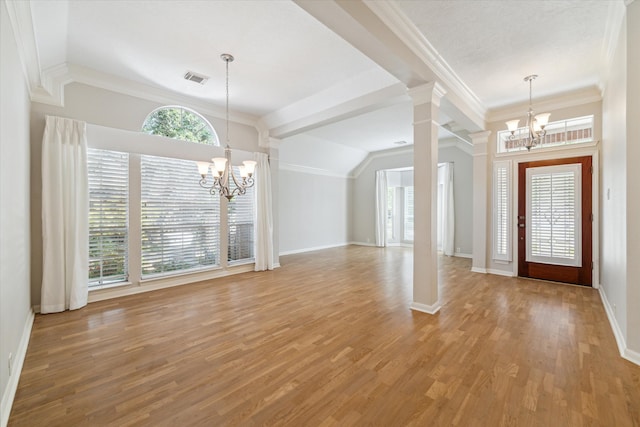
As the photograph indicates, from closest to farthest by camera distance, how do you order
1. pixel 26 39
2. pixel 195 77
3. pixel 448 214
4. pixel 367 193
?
pixel 26 39
pixel 195 77
pixel 448 214
pixel 367 193

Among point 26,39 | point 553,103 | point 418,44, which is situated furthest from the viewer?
point 553,103

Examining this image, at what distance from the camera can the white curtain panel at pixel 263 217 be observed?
575cm

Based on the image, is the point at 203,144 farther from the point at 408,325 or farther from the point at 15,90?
the point at 408,325

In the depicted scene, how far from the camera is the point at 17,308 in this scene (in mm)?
2422

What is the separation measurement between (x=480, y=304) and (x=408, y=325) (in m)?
1.39

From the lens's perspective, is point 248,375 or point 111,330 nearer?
point 248,375

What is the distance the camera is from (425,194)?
348cm

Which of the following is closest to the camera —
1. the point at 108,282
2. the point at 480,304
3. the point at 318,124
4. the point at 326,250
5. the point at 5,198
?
the point at 5,198

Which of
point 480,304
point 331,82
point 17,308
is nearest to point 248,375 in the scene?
point 17,308

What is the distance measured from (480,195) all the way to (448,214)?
8.05 ft

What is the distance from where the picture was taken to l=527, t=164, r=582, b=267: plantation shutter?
4.56 m

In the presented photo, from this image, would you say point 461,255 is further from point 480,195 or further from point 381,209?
point 381,209

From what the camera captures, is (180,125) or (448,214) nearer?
(180,125)

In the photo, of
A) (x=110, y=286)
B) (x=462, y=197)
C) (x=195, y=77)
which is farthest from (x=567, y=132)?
(x=110, y=286)
